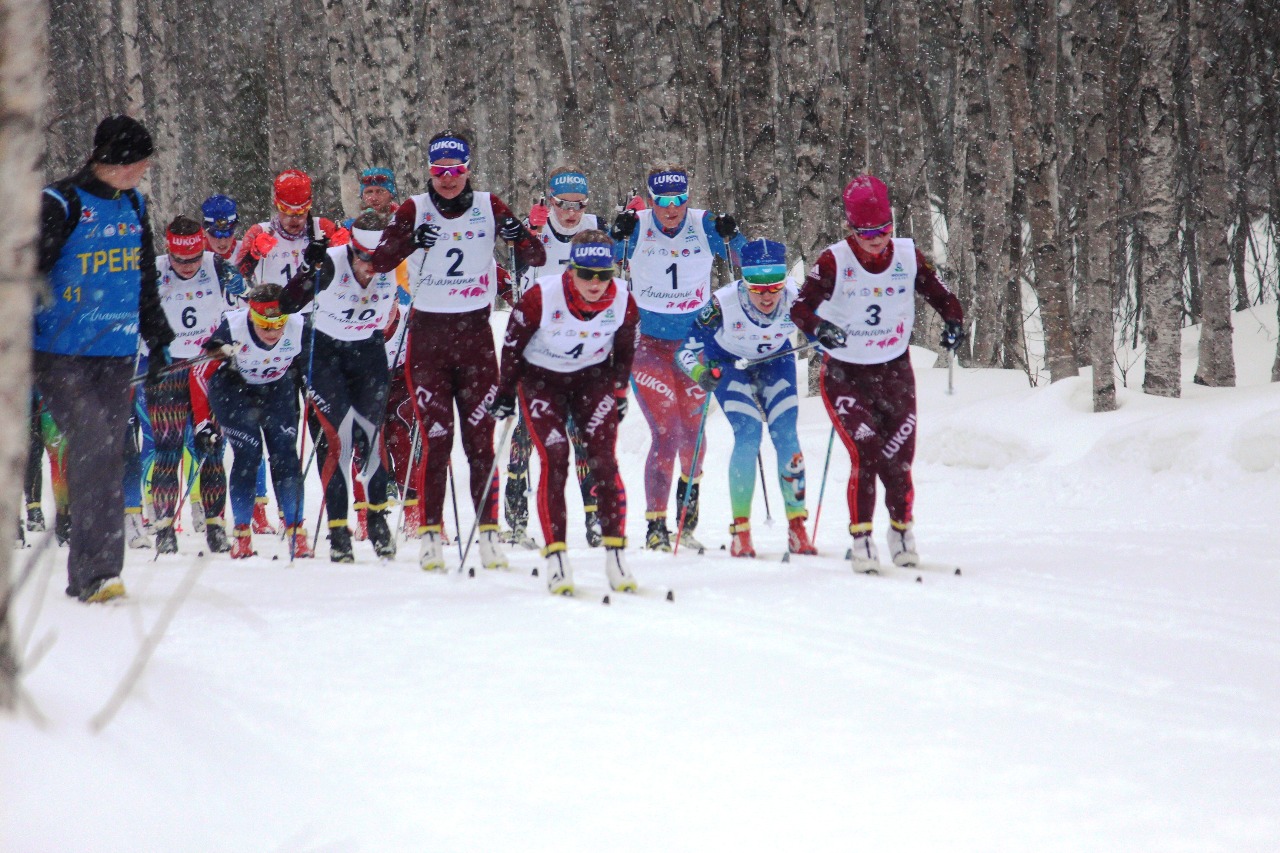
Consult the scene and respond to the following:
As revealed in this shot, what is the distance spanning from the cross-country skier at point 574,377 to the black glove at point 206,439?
3414 mm

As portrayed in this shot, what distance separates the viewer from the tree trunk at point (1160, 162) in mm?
11125

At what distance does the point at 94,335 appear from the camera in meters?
5.08

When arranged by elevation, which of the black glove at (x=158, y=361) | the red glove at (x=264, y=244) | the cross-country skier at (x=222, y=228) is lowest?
the black glove at (x=158, y=361)

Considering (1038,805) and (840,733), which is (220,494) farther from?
(1038,805)

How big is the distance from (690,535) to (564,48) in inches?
504

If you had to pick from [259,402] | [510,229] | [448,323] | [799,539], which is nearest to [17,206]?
[448,323]

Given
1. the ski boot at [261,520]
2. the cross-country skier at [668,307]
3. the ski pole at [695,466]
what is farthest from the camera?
the ski boot at [261,520]

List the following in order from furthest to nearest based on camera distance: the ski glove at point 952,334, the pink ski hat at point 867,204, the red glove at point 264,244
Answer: the red glove at point 264,244 < the ski glove at point 952,334 < the pink ski hat at point 867,204

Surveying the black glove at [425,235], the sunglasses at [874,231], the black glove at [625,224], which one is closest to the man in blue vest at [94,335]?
the black glove at [425,235]

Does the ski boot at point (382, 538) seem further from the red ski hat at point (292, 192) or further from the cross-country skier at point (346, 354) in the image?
the red ski hat at point (292, 192)

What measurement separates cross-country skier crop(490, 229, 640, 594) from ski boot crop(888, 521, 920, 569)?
5.44 ft

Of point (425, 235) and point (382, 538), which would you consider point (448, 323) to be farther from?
point (382, 538)

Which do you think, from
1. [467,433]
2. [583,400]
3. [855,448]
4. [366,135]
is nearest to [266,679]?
[583,400]

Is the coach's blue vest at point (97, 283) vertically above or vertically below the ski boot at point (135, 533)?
above
